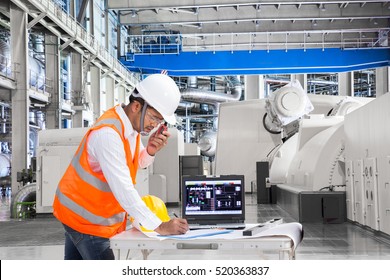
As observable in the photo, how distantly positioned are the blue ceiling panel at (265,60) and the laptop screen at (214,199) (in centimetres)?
1638

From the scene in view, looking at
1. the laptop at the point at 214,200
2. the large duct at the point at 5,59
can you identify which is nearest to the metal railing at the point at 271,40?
the large duct at the point at 5,59

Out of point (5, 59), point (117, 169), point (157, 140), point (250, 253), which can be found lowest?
point (250, 253)

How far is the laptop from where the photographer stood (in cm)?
406

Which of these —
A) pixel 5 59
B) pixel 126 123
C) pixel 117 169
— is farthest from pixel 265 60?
pixel 117 169

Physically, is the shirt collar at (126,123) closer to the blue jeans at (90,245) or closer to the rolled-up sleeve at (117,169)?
the rolled-up sleeve at (117,169)

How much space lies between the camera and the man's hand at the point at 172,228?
9.53 feet

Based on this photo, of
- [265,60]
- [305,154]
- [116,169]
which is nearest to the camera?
[116,169]

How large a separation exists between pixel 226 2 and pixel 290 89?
411 centimetres

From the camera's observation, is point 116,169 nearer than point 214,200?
Yes

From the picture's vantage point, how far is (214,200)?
13.6 feet

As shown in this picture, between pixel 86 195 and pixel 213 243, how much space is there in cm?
69

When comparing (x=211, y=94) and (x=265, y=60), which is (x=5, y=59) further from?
(x=211, y=94)

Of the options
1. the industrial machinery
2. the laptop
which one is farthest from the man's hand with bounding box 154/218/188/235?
the industrial machinery

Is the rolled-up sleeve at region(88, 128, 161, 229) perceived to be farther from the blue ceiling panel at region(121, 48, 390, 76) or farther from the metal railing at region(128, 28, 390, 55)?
the metal railing at region(128, 28, 390, 55)
